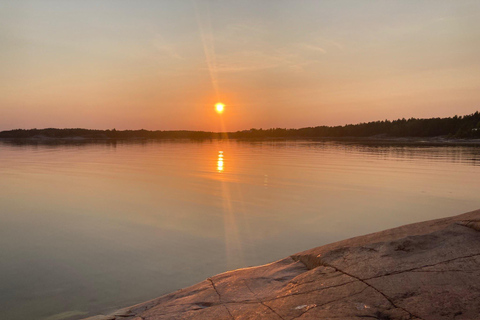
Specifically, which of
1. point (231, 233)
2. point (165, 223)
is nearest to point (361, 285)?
point (231, 233)

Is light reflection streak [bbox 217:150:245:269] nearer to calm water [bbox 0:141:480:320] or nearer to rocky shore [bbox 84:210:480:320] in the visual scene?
calm water [bbox 0:141:480:320]

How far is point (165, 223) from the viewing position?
1049 cm

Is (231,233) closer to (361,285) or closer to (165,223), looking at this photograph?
(165,223)

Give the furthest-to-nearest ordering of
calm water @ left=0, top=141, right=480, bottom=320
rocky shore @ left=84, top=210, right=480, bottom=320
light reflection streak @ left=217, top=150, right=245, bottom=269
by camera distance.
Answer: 1. light reflection streak @ left=217, top=150, right=245, bottom=269
2. calm water @ left=0, top=141, right=480, bottom=320
3. rocky shore @ left=84, top=210, right=480, bottom=320

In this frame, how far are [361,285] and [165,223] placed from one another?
754 centimetres

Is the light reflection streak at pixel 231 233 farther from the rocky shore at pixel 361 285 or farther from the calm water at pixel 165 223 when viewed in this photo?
the rocky shore at pixel 361 285

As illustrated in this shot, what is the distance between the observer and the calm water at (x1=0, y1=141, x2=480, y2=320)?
6.33 meters

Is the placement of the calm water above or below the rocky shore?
below

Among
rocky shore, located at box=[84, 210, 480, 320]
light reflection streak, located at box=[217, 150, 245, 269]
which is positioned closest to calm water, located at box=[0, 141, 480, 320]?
light reflection streak, located at box=[217, 150, 245, 269]

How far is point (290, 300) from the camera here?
413 centimetres

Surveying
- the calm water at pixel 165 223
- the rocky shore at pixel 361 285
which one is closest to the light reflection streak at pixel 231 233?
the calm water at pixel 165 223

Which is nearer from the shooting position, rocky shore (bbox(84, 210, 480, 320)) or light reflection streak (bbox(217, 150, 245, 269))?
rocky shore (bbox(84, 210, 480, 320))

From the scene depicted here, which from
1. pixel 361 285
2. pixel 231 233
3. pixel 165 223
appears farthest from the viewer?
pixel 165 223

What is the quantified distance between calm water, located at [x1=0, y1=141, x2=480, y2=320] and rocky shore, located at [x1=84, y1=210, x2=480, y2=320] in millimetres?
1431
